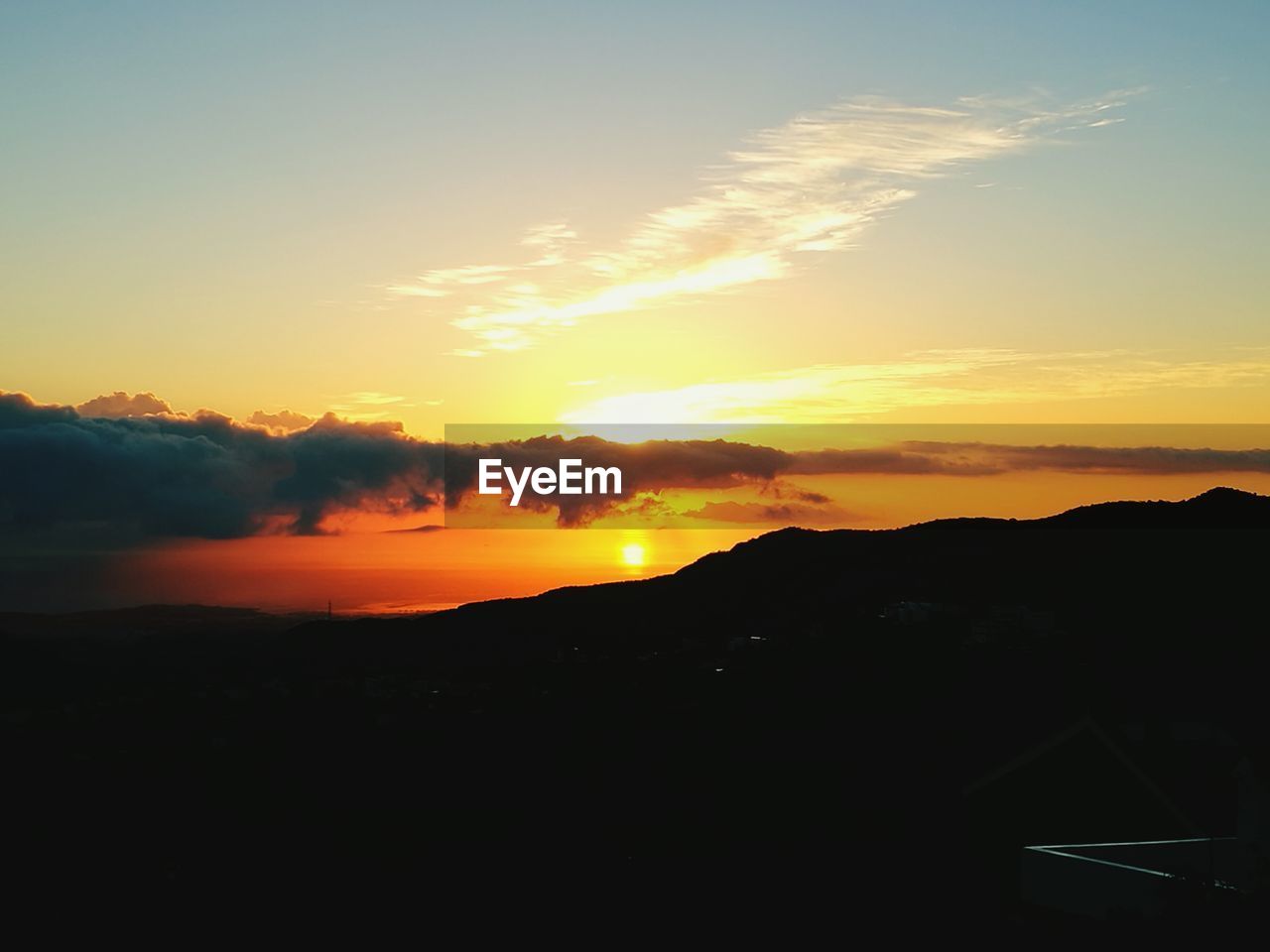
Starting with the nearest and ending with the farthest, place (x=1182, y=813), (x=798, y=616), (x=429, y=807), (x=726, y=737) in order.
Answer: (x=1182, y=813)
(x=429, y=807)
(x=726, y=737)
(x=798, y=616)

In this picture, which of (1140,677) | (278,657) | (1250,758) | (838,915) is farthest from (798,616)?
(1250,758)

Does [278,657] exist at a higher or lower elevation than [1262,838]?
lower

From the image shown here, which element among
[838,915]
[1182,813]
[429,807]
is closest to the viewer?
[1182,813]

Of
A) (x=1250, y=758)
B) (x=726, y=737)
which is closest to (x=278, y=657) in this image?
(x=726, y=737)

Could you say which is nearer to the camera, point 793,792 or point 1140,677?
point 793,792

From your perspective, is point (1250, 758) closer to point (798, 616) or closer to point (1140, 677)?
point (1140, 677)

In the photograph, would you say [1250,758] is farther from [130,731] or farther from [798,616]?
[798,616]

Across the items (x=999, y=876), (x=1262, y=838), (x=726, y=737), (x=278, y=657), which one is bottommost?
(x=278, y=657)
